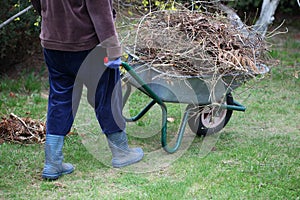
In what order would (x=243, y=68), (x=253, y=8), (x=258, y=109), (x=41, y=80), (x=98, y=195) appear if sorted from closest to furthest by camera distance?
(x=98, y=195) → (x=243, y=68) → (x=258, y=109) → (x=41, y=80) → (x=253, y=8)

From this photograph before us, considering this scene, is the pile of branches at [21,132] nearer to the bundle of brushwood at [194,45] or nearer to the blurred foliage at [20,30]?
the bundle of brushwood at [194,45]

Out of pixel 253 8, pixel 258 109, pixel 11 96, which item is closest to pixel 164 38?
pixel 258 109

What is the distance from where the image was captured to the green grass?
3.72 m

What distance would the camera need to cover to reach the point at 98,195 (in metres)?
3.68

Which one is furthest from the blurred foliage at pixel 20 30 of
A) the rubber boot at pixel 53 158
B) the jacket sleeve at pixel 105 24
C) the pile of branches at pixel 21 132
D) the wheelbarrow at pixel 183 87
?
the rubber boot at pixel 53 158

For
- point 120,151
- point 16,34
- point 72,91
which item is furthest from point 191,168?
point 16,34

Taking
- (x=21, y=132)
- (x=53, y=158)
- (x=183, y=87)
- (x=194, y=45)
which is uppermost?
(x=194, y=45)

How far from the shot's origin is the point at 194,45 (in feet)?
13.7

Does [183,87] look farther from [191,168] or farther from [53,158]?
[53,158]

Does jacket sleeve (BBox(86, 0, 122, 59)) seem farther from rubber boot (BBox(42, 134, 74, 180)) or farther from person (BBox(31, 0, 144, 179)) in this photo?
rubber boot (BBox(42, 134, 74, 180))

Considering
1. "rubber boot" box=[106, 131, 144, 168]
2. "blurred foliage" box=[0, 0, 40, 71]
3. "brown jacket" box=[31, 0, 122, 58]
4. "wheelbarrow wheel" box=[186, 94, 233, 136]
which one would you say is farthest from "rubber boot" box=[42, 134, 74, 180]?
"blurred foliage" box=[0, 0, 40, 71]

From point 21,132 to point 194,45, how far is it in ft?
5.76

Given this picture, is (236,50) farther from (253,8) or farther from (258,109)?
(253,8)

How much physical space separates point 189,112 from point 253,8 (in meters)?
5.90
